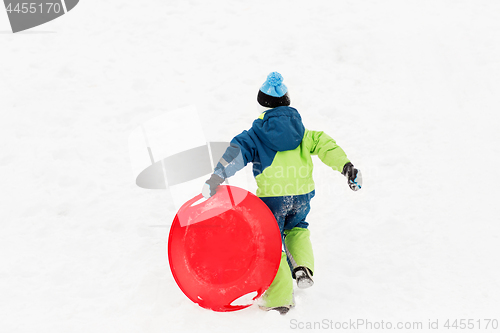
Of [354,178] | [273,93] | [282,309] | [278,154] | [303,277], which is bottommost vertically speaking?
[282,309]

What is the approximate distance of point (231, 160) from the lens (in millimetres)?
2404

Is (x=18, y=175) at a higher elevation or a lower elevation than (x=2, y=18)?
lower

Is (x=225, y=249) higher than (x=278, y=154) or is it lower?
lower

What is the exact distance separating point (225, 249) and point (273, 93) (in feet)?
2.98

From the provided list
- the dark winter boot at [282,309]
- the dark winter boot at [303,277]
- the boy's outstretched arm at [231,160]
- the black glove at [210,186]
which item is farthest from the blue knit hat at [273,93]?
the dark winter boot at [282,309]

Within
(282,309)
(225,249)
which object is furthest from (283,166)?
(282,309)

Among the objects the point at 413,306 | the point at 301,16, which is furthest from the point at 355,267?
the point at 301,16

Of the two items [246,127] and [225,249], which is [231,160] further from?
[246,127]

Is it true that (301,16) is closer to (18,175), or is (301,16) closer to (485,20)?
(485,20)

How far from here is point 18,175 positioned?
3205 mm

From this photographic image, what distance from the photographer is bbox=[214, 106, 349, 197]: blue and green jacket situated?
95.3 inches

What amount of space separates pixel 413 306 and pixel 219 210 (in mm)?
1226

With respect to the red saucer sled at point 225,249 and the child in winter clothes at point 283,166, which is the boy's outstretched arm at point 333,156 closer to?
the child in winter clothes at point 283,166

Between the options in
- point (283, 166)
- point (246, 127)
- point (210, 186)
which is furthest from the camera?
point (246, 127)
